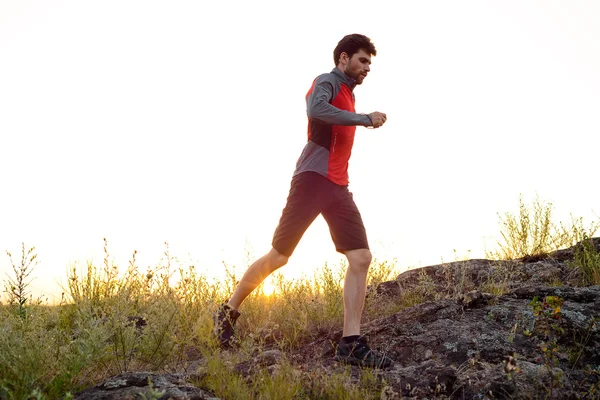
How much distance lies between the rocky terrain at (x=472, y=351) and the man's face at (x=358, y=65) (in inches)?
83.4

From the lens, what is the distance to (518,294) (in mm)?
5281

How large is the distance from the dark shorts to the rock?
5.23 ft

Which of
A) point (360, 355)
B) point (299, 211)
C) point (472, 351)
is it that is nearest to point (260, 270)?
point (299, 211)

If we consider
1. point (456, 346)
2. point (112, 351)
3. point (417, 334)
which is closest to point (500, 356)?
point (456, 346)

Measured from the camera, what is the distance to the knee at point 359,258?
4402 mm

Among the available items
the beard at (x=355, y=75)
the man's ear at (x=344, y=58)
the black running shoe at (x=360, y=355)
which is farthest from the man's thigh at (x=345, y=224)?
the man's ear at (x=344, y=58)

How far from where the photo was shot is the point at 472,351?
163 inches

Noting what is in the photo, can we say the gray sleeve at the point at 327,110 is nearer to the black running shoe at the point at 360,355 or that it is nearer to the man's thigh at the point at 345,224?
the man's thigh at the point at 345,224

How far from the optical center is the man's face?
15.3ft

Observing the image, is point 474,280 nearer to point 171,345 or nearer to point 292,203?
point 292,203

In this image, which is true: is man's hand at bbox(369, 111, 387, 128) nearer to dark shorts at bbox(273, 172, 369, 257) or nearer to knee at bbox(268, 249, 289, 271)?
dark shorts at bbox(273, 172, 369, 257)

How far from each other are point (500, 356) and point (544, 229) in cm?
396

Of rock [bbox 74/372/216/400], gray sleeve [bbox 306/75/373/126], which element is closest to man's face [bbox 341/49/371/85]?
gray sleeve [bbox 306/75/373/126]

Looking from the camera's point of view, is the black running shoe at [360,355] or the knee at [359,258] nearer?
the black running shoe at [360,355]
